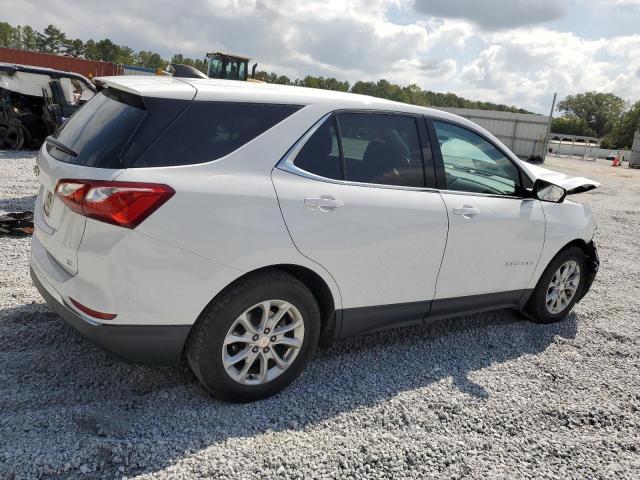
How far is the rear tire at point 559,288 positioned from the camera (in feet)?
15.6

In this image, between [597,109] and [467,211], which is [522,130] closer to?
[467,211]

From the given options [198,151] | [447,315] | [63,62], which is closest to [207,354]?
[198,151]

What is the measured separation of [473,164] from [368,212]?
1.25 meters

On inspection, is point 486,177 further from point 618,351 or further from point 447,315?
point 618,351

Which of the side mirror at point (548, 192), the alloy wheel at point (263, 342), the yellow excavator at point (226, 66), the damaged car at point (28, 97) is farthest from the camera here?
the yellow excavator at point (226, 66)

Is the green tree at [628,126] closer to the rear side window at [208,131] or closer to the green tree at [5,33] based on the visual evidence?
the rear side window at [208,131]

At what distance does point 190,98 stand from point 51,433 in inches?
71.4

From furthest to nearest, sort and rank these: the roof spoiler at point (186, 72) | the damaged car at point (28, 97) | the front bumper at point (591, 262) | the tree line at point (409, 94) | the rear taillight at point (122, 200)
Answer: the tree line at point (409, 94)
the damaged car at point (28, 97)
the front bumper at point (591, 262)
the roof spoiler at point (186, 72)
the rear taillight at point (122, 200)

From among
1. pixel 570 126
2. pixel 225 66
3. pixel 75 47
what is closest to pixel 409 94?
pixel 570 126

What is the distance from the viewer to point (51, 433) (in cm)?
272

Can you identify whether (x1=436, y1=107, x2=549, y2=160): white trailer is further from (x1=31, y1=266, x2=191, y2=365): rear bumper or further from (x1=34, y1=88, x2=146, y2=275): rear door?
(x1=31, y1=266, x2=191, y2=365): rear bumper

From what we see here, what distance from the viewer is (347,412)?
324 centimetres

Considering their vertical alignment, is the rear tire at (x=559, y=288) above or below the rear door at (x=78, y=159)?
below

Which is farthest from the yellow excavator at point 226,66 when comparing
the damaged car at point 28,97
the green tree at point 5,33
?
the green tree at point 5,33
